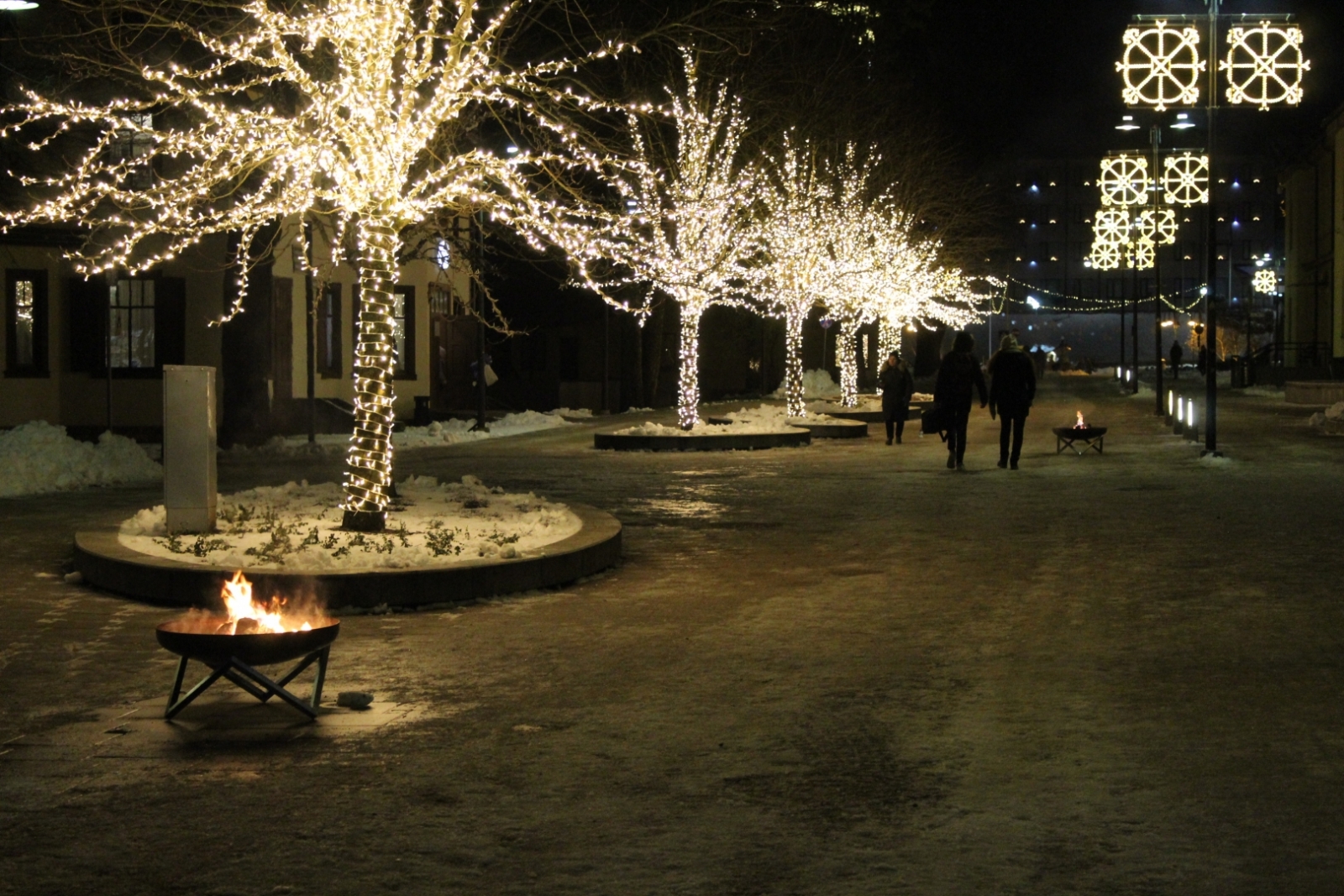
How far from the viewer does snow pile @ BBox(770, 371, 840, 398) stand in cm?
6109

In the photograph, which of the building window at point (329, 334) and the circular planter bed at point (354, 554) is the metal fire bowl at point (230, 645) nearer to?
the circular planter bed at point (354, 554)

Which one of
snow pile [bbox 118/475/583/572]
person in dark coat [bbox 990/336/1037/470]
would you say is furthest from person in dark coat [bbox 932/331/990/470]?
snow pile [bbox 118/475/583/572]

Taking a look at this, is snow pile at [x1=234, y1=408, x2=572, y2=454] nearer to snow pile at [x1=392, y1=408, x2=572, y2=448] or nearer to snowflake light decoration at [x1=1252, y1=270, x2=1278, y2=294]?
snow pile at [x1=392, y1=408, x2=572, y2=448]

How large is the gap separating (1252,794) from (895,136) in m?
44.0

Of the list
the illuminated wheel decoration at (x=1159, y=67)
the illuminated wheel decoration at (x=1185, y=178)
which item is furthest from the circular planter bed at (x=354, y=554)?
the illuminated wheel decoration at (x=1185, y=178)

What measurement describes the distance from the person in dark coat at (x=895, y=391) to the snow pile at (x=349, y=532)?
1492 centimetres

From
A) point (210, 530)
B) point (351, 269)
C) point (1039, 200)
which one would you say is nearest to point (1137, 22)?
point (351, 269)

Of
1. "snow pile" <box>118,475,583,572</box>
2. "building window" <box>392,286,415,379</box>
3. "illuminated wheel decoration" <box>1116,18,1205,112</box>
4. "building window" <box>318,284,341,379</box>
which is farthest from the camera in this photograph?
"building window" <box>392,286,415,379</box>

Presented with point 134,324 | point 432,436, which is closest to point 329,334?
point 134,324

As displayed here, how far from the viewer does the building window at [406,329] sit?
38906mm

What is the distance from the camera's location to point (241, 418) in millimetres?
29688

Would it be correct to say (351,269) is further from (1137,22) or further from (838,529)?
(838,529)

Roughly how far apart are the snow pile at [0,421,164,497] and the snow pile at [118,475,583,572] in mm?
4619

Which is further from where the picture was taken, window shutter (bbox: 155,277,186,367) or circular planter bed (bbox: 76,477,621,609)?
window shutter (bbox: 155,277,186,367)
